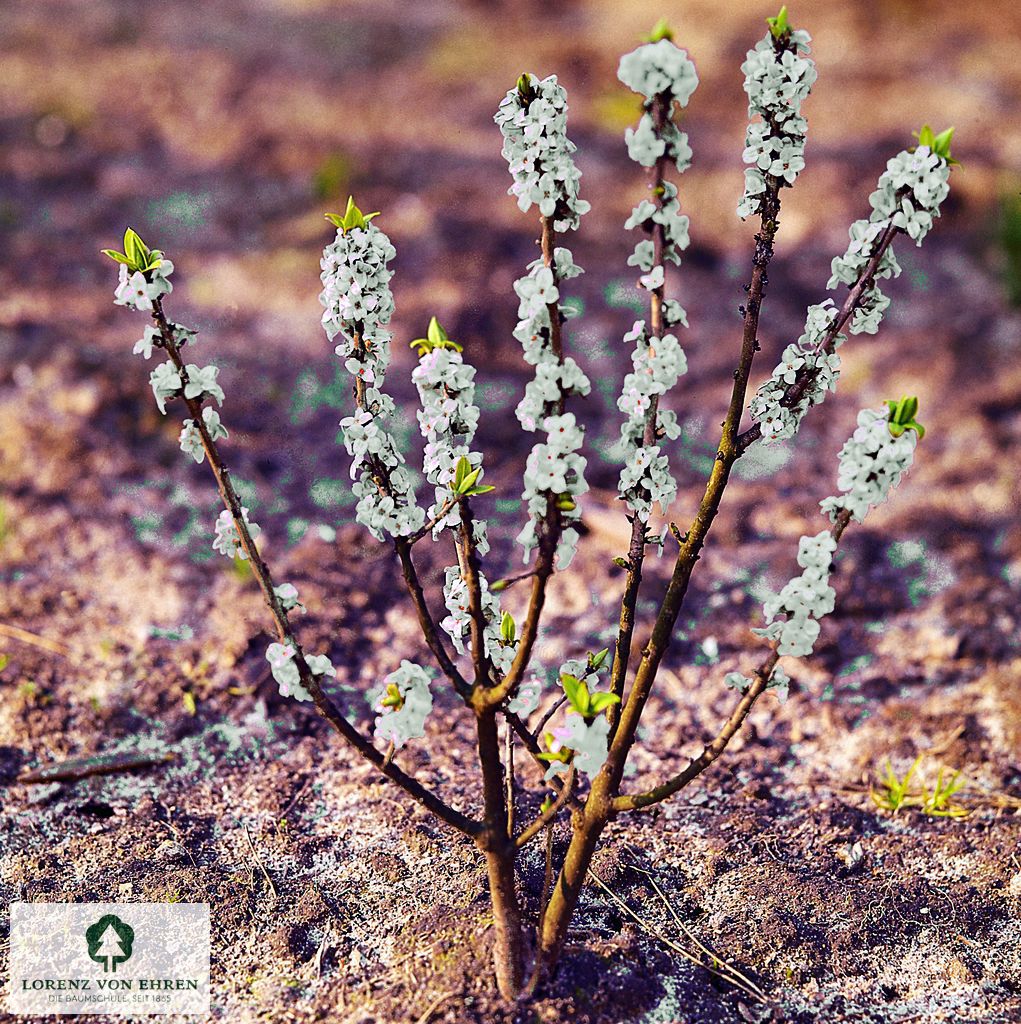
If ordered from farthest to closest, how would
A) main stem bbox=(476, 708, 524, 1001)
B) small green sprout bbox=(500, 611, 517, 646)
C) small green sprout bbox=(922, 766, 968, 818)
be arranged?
small green sprout bbox=(922, 766, 968, 818) < small green sprout bbox=(500, 611, 517, 646) < main stem bbox=(476, 708, 524, 1001)

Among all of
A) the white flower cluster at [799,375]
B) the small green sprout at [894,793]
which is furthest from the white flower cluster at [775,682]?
the small green sprout at [894,793]

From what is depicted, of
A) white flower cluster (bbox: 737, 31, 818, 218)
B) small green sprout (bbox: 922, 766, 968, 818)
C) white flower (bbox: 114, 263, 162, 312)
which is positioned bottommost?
small green sprout (bbox: 922, 766, 968, 818)

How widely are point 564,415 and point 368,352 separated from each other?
0.42 meters

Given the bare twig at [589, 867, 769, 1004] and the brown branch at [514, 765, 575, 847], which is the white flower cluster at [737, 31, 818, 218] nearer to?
the brown branch at [514, 765, 575, 847]

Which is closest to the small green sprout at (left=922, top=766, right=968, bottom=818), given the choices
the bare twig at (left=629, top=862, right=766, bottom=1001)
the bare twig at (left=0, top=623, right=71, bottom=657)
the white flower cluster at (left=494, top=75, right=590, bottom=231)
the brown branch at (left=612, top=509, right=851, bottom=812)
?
the bare twig at (left=629, top=862, right=766, bottom=1001)

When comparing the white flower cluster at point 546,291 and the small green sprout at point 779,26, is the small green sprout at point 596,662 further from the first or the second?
the small green sprout at point 779,26

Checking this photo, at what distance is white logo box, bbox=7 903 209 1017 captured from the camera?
7.42ft

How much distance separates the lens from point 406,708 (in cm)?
184

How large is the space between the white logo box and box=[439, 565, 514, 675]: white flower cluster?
101 cm

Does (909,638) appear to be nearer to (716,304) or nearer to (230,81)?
(716,304)

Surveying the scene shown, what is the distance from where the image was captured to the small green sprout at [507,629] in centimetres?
215

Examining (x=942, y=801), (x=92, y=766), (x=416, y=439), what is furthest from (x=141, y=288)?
(x=416, y=439)

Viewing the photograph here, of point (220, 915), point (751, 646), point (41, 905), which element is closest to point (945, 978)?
point (751, 646)

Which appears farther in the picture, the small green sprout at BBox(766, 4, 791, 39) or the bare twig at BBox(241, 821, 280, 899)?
the bare twig at BBox(241, 821, 280, 899)
